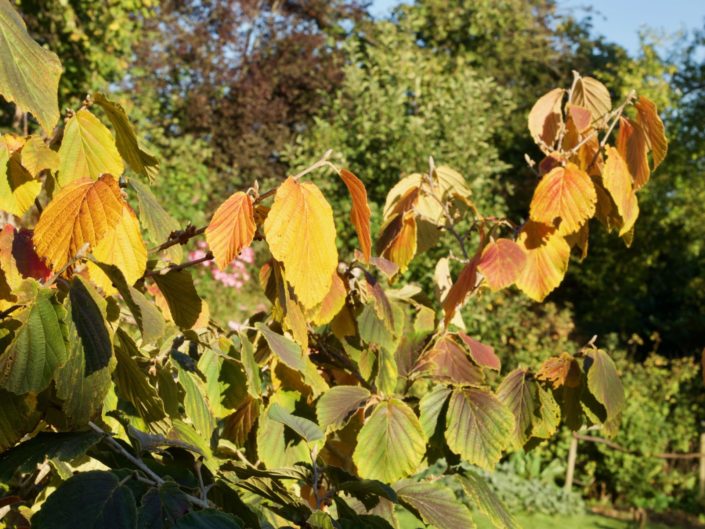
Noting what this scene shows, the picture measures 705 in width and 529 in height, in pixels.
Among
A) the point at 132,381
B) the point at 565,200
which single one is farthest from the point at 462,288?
the point at 132,381

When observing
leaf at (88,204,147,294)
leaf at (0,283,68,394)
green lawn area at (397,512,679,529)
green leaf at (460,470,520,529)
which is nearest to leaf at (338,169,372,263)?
leaf at (88,204,147,294)

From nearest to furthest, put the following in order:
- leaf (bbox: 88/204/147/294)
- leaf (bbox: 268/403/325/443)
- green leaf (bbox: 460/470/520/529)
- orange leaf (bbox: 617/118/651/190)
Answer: leaf (bbox: 88/204/147/294)
leaf (bbox: 268/403/325/443)
green leaf (bbox: 460/470/520/529)
orange leaf (bbox: 617/118/651/190)

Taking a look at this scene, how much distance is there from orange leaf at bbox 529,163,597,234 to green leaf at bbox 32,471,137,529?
3.15 ft

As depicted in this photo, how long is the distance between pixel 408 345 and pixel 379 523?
33.0 inches

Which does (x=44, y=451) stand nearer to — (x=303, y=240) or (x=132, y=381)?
(x=132, y=381)

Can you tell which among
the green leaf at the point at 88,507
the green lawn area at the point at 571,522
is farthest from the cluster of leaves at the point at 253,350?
the green lawn area at the point at 571,522

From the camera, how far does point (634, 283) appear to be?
1258 cm

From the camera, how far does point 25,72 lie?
0.82 meters

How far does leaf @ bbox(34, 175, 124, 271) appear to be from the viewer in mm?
957

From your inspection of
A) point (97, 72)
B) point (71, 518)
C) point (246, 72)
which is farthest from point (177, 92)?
point (71, 518)

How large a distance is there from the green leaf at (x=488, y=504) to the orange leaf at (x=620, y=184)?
0.54 metres

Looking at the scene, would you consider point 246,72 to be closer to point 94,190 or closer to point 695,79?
point 695,79

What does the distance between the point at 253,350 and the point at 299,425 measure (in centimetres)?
27

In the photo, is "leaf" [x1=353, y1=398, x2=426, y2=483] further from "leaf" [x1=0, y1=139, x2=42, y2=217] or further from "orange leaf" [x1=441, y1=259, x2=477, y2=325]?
"leaf" [x1=0, y1=139, x2=42, y2=217]
